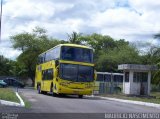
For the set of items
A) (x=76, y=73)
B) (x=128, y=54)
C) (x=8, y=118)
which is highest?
(x=128, y=54)

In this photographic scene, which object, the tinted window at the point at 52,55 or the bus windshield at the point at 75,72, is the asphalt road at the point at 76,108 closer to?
the bus windshield at the point at 75,72

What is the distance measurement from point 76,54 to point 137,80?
45.2 feet

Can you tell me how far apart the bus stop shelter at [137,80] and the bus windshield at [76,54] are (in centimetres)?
1163

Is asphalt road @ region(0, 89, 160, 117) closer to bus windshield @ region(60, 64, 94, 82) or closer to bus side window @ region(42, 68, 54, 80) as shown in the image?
bus windshield @ region(60, 64, 94, 82)

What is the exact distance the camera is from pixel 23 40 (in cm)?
8519

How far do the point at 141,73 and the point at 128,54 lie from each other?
38.1 meters

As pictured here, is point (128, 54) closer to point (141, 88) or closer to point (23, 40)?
point (23, 40)

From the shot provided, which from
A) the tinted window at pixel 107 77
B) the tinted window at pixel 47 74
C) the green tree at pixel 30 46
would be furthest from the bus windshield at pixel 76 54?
the green tree at pixel 30 46

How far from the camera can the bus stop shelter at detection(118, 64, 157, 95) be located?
45291 millimetres

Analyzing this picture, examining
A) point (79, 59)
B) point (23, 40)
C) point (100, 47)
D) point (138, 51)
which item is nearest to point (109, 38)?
point (100, 47)

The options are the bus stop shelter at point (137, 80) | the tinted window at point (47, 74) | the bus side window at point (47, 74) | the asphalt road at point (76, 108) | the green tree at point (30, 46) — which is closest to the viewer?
the asphalt road at point (76, 108)

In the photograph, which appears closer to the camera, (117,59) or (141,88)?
(141,88)

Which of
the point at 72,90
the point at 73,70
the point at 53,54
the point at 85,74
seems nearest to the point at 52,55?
the point at 53,54

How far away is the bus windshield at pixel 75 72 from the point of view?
33875 millimetres
